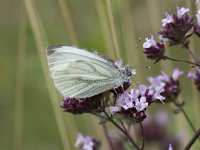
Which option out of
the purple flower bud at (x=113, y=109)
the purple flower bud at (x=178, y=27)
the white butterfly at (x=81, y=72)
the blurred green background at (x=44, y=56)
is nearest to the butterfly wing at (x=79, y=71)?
the white butterfly at (x=81, y=72)

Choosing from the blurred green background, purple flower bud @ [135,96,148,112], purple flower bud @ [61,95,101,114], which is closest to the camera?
purple flower bud @ [135,96,148,112]

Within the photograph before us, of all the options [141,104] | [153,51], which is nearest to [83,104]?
[141,104]

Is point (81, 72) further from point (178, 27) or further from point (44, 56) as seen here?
point (44, 56)

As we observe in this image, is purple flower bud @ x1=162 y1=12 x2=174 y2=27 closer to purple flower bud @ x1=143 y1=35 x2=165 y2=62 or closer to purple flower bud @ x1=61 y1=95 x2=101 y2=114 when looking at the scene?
purple flower bud @ x1=143 y1=35 x2=165 y2=62

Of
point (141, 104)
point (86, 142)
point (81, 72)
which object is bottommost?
point (86, 142)

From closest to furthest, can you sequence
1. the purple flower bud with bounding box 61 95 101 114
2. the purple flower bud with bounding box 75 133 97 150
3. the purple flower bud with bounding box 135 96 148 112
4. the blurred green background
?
1. the purple flower bud with bounding box 135 96 148 112
2. the purple flower bud with bounding box 61 95 101 114
3. the purple flower bud with bounding box 75 133 97 150
4. the blurred green background

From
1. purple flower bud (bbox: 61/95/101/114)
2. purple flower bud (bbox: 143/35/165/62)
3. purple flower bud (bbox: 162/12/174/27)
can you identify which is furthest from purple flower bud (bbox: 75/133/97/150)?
purple flower bud (bbox: 162/12/174/27)
